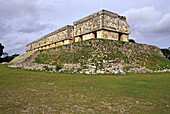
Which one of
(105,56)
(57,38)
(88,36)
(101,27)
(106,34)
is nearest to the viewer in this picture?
(105,56)

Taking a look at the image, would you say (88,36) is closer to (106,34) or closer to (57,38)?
(106,34)

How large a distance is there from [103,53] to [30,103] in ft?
43.9

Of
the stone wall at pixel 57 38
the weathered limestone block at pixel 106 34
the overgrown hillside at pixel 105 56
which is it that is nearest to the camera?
the overgrown hillside at pixel 105 56

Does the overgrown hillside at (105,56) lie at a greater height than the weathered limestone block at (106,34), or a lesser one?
lesser

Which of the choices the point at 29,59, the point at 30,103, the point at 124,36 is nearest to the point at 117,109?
the point at 30,103

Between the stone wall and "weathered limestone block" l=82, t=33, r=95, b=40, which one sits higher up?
the stone wall

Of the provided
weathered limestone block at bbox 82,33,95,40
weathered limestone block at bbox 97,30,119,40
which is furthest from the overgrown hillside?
weathered limestone block at bbox 82,33,95,40

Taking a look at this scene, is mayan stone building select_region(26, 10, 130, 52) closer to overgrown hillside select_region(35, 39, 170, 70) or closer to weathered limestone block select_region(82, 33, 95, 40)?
weathered limestone block select_region(82, 33, 95, 40)

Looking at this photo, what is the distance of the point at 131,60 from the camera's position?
56.0ft

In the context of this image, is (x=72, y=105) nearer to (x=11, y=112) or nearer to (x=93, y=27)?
(x=11, y=112)

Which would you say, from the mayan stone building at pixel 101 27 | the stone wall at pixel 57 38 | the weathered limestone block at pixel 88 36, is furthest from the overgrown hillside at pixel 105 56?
the stone wall at pixel 57 38

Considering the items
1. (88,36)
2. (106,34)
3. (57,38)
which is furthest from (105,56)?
(57,38)

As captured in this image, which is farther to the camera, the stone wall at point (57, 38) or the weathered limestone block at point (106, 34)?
the stone wall at point (57, 38)

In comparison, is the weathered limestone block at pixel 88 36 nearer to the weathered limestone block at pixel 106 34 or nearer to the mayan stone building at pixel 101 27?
the mayan stone building at pixel 101 27
